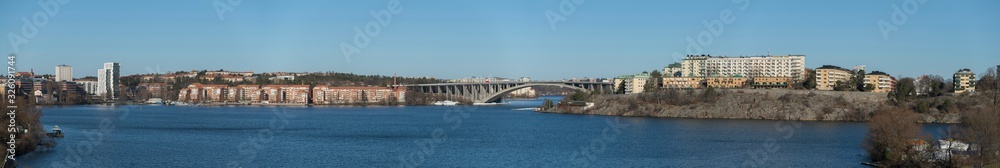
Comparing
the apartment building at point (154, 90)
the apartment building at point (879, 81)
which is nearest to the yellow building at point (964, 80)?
the apartment building at point (879, 81)

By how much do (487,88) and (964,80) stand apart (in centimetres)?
3241

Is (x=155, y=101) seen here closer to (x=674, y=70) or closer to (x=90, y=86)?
(x=90, y=86)

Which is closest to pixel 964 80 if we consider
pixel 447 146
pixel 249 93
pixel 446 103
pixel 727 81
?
pixel 727 81

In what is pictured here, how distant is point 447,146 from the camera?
71.3 ft

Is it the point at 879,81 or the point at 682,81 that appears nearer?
the point at 879,81

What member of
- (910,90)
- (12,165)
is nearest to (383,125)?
(12,165)

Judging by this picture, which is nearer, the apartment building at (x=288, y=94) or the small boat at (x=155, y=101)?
the small boat at (x=155, y=101)

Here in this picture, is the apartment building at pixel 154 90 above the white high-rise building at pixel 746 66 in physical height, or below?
below

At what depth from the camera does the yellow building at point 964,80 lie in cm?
4625

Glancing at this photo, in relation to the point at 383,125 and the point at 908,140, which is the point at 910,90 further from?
the point at 908,140

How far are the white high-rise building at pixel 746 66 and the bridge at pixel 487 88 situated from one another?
5.05 metres

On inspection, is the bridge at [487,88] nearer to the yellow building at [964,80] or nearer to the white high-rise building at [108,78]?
the yellow building at [964,80]

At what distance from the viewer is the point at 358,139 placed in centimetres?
2408

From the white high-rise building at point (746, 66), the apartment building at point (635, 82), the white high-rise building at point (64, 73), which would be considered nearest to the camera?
the white high-rise building at point (746, 66)
